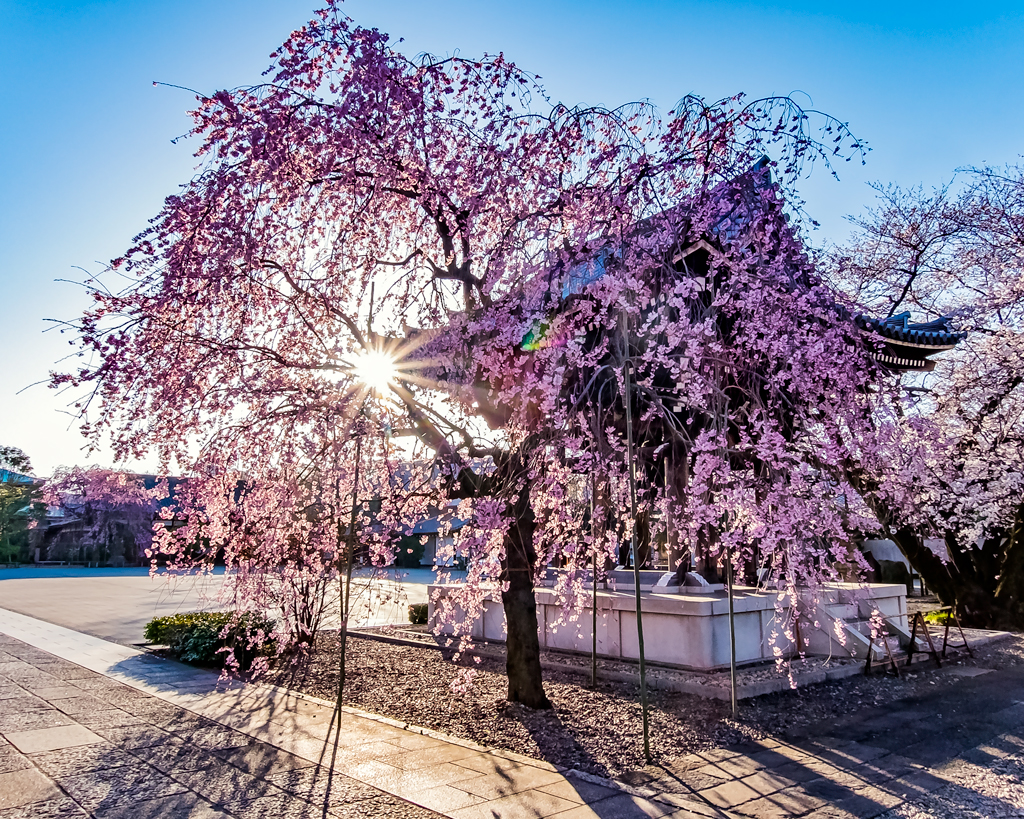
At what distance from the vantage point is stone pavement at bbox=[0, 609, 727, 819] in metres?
4.48

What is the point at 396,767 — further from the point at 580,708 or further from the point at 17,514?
the point at 17,514

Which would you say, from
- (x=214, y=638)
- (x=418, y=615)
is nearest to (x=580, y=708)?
(x=214, y=638)

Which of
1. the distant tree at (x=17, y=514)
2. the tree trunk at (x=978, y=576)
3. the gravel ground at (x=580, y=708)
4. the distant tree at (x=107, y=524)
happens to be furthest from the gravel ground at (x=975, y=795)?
the distant tree at (x=17, y=514)

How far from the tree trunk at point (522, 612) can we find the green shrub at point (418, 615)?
26.2 feet

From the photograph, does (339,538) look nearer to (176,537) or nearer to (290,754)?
(176,537)

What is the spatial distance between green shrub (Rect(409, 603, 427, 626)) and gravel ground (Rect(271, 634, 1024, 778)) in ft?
14.3

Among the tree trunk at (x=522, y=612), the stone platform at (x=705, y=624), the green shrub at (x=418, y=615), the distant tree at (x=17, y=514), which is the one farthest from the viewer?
the distant tree at (x=17, y=514)

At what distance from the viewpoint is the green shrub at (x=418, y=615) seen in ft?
49.7

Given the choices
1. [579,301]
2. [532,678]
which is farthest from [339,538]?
[579,301]

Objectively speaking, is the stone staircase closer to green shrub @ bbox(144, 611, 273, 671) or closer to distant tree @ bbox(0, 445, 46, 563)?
green shrub @ bbox(144, 611, 273, 671)

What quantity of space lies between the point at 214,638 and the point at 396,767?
21.2 ft

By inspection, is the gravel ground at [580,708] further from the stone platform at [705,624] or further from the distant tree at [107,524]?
the distant tree at [107,524]

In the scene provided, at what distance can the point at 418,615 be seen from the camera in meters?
15.2

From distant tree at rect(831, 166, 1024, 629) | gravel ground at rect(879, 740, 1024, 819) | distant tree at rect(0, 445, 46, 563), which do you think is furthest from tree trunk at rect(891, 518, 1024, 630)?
distant tree at rect(0, 445, 46, 563)
